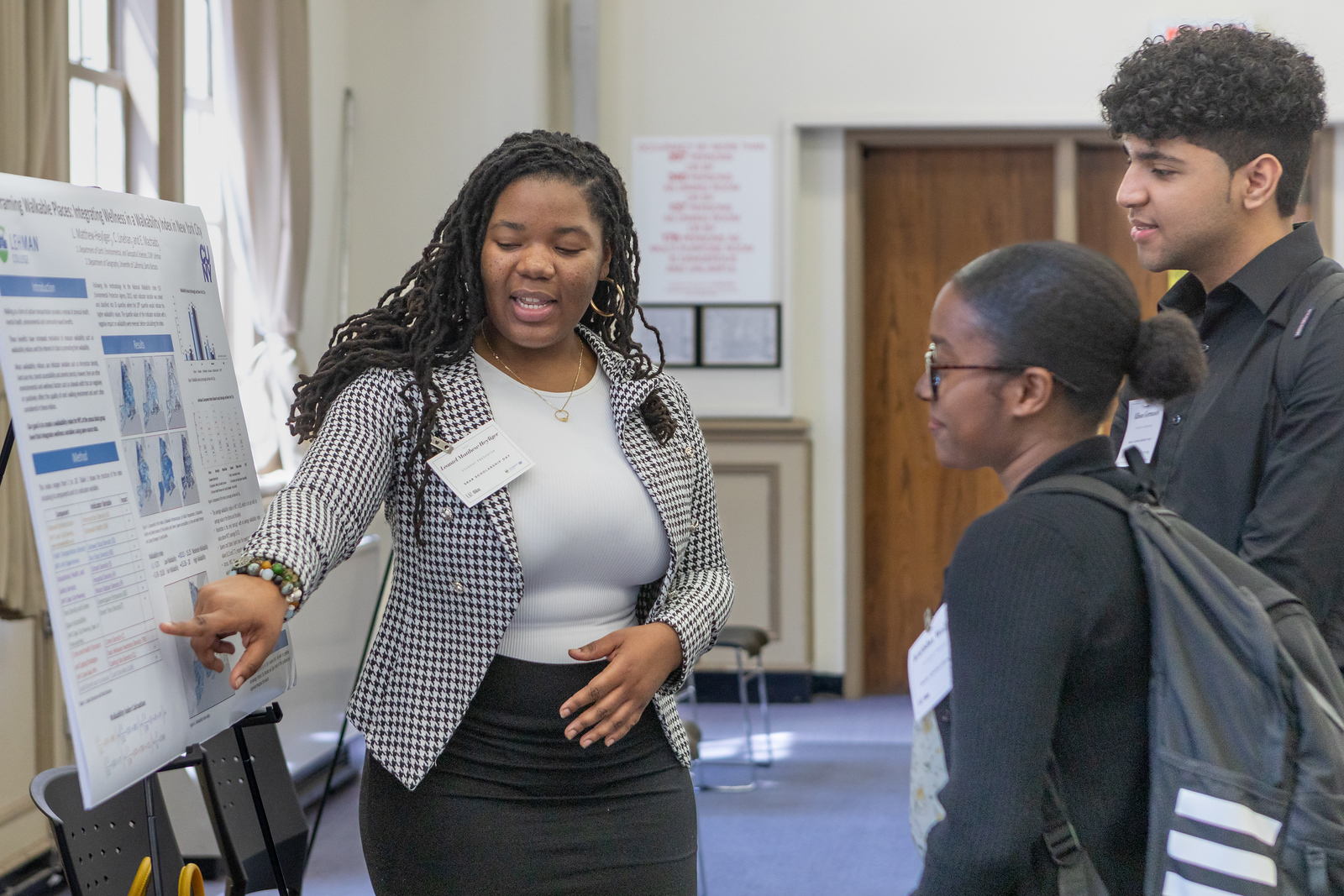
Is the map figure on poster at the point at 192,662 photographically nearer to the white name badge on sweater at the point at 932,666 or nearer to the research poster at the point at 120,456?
the research poster at the point at 120,456

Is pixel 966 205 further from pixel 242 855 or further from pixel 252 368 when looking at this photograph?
pixel 242 855

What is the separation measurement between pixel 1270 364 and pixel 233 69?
11.6 ft

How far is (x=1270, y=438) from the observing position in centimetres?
152

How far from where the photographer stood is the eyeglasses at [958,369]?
Result: 109 centimetres

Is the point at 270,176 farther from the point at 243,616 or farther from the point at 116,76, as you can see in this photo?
the point at 243,616

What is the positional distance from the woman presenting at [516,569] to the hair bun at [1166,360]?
648 mm


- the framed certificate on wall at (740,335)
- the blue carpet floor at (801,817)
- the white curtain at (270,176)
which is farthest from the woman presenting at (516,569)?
the framed certificate on wall at (740,335)

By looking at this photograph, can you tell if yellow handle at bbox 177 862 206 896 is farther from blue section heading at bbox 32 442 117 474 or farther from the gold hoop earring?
the gold hoop earring

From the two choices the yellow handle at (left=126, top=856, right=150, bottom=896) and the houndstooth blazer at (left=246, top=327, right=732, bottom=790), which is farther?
the yellow handle at (left=126, top=856, right=150, bottom=896)

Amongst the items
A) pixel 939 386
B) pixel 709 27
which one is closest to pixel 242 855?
pixel 939 386

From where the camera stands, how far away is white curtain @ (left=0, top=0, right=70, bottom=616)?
107 inches

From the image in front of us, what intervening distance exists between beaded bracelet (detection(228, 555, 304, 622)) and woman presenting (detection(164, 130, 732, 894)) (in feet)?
0.34

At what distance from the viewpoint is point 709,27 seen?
17.3 ft

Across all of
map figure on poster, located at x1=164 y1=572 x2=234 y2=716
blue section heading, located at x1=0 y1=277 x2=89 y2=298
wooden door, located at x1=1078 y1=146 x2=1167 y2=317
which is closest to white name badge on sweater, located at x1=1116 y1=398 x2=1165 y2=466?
map figure on poster, located at x1=164 y1=572 x2=234 y2=716
